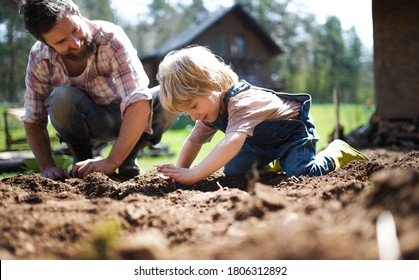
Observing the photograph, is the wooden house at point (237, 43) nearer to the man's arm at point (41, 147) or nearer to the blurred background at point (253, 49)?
the blurred background at point (253, 49)

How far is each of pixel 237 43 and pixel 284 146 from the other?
65.8 feet

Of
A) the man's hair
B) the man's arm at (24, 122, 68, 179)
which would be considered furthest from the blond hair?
the man's arm at (24, 122, 68, 179)

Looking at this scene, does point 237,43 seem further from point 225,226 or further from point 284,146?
point 225,226

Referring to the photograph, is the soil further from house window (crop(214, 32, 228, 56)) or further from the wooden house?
house window (crop(214, 32, 228, 56))

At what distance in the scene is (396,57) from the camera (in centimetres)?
549

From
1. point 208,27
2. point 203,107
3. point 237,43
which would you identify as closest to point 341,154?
point 203,107

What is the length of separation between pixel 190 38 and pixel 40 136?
16.4 m

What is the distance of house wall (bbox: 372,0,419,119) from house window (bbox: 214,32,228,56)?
52.3 feet

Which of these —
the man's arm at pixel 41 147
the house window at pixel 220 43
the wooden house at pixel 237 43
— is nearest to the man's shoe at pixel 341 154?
the man's arm at pixel 41 147

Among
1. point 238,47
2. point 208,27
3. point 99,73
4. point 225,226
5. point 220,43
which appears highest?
point 99,73

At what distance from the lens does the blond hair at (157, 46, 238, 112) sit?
248cm

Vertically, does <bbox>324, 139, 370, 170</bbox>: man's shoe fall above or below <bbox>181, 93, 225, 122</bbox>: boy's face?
below

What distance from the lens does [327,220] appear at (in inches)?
44.3

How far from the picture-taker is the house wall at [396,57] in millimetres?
5293
